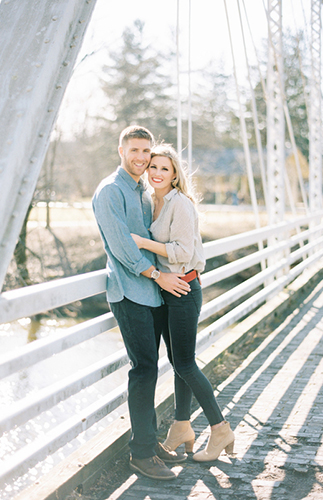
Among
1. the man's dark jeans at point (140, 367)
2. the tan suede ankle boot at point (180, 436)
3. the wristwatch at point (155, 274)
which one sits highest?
the wristwatch at point (155, 274)

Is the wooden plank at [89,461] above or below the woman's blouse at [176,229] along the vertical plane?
below

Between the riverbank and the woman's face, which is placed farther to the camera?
the riverbank

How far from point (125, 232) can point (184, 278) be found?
49cm

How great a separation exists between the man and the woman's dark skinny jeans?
0.27 feet

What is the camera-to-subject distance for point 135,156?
2871 millimetres

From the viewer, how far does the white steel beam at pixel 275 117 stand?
8.09 m

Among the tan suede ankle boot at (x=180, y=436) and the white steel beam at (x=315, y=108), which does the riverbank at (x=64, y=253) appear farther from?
the tan suede ankle boot at (x=180, y=436)

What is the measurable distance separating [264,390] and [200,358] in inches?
26.7

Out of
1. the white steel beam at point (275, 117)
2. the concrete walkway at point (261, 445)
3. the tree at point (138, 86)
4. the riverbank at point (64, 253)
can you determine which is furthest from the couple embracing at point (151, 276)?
the tree at point (138, 86)

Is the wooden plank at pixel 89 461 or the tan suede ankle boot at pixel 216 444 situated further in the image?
the tan suede ankle boot at pixel 216 444

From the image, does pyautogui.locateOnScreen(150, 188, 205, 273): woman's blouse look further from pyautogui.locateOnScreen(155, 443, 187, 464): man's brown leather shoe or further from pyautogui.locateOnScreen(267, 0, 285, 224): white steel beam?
pyautogui.locateOnScreen(267, 0, 285, 224): white steel beam

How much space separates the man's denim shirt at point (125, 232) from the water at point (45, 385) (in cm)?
153

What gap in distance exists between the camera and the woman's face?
2977 mm

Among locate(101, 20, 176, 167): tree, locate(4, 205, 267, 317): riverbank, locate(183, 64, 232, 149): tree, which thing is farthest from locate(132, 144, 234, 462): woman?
locate(183, 64, 232, 149): tree
